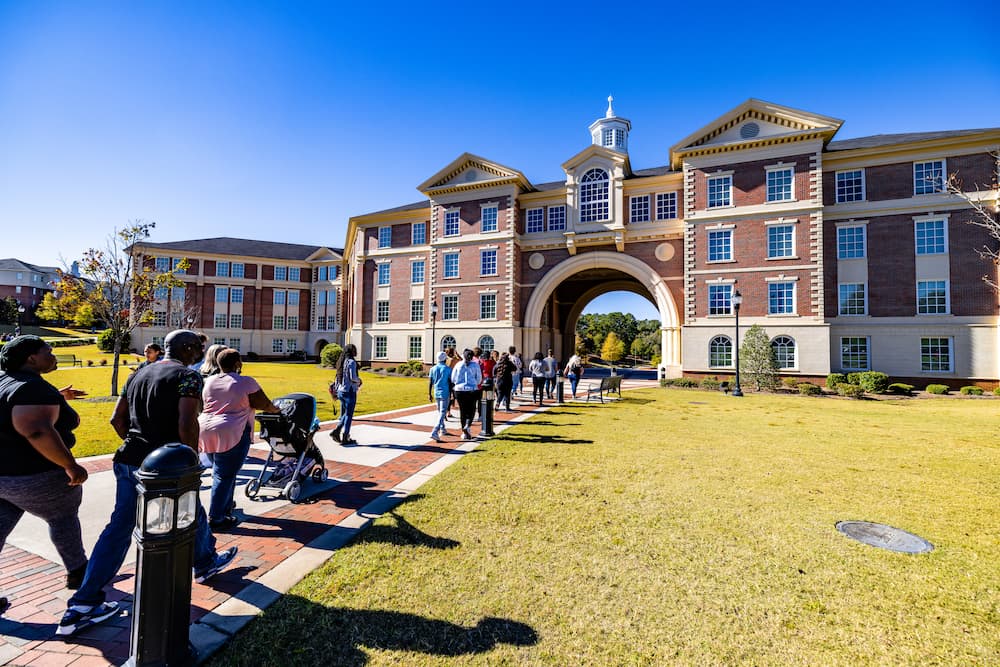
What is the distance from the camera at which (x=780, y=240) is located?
23.2 m

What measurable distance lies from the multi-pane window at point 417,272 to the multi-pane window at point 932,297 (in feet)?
101

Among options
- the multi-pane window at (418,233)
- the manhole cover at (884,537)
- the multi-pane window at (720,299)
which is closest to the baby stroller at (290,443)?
the manhole cover at (884,537)

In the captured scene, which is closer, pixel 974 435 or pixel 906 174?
pixel 974 435

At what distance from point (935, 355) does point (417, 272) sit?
1267 inches

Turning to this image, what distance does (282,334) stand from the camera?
50250 mm

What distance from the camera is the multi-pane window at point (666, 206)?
26.3m

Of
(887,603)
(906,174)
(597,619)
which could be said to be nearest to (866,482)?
(887,603)

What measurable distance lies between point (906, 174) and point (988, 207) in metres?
3.75

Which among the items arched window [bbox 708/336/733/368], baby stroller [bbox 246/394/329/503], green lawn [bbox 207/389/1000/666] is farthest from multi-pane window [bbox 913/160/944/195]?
baby stroller [bbox 246/394/329/503]

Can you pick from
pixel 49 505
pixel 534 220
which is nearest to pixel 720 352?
pixel 534 220

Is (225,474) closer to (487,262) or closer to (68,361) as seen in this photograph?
(487,262)

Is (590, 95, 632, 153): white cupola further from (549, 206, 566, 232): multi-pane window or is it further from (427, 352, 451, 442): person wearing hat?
(427, 352, 451, 442): person wearing hat

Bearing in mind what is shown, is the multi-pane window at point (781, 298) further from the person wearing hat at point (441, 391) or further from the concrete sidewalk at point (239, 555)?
the concrete sidewalk at point (239, 555)

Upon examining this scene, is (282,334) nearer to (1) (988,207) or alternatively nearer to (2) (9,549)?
(2) (9,549)
